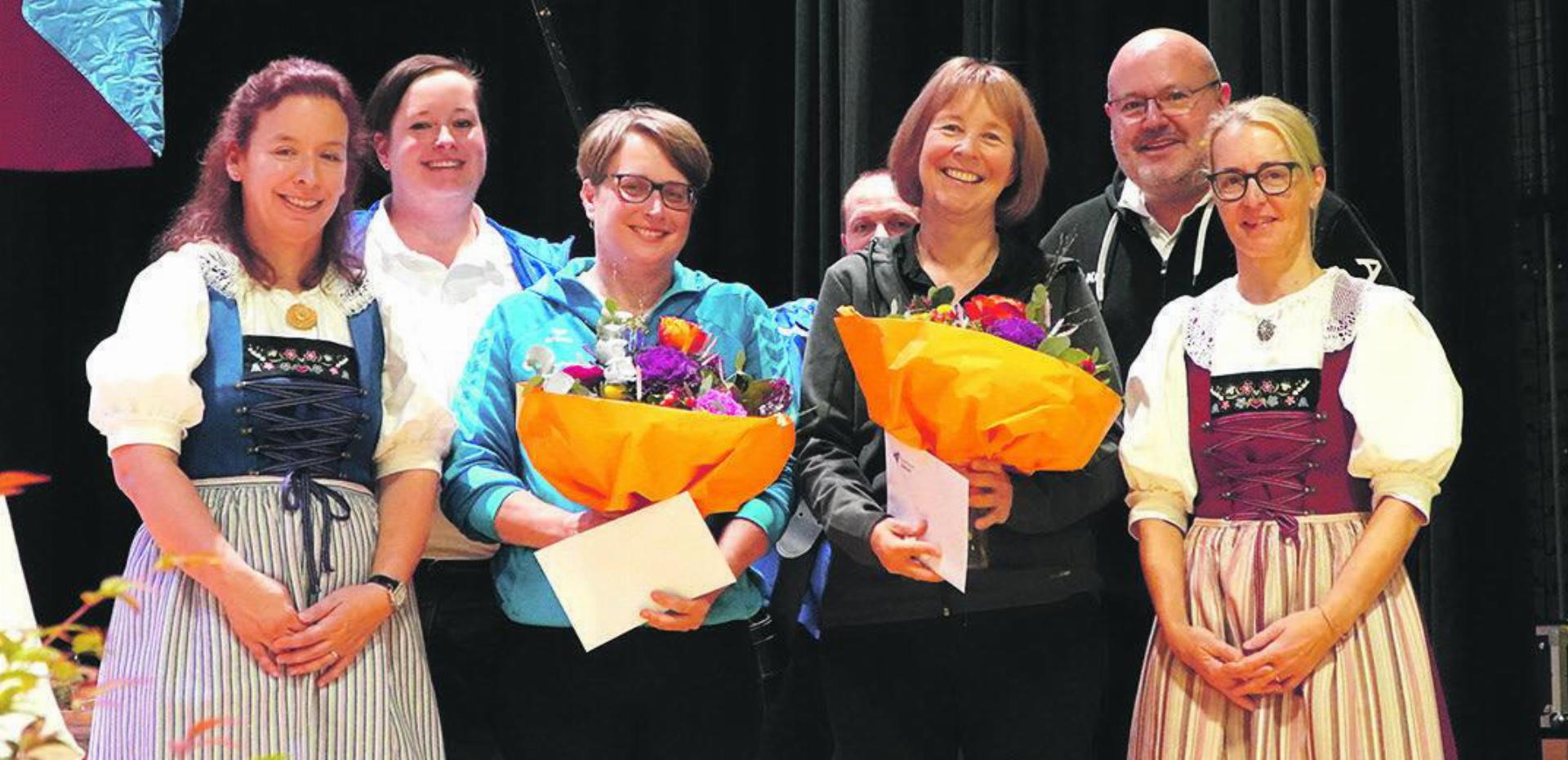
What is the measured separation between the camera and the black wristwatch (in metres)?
2.49

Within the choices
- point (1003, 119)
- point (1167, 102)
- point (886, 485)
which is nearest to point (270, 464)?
point (886, 485)

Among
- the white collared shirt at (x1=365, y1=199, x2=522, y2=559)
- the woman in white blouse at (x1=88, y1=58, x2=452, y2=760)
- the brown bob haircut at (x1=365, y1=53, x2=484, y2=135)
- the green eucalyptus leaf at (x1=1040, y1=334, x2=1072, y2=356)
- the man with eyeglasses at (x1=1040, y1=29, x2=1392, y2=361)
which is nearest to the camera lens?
the woman in white blouse at (x1=88, y1=58, x2=452, y2=760)

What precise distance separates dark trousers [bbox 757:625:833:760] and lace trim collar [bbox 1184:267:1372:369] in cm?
95

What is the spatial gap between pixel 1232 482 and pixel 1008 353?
0.42 metres

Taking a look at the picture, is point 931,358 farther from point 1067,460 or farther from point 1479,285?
point 1479,285

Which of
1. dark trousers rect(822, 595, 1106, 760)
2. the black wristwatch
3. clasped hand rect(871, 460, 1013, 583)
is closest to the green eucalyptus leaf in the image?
clasped hand rect(871, 460, 1013, 583)

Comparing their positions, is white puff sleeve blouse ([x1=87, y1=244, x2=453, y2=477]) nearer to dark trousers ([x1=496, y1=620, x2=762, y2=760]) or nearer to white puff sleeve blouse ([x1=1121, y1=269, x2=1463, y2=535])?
dark trousers ([x1=496, y1=620, x2=762, y2=760])

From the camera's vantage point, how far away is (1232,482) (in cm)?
257

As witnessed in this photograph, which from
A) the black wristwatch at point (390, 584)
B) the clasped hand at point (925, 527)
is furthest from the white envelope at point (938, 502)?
the black wristwatch at point (390, 584)

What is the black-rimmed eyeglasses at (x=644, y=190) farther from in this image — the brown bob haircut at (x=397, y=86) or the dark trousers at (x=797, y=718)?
the dark trousers at (x=797, y=718)

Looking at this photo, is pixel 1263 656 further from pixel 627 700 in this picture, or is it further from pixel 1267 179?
pixel 627 700

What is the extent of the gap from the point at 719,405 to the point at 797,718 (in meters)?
1.04

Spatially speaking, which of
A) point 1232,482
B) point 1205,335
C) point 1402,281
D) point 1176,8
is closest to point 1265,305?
point 1205,335

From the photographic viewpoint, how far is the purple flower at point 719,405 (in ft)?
7.98
